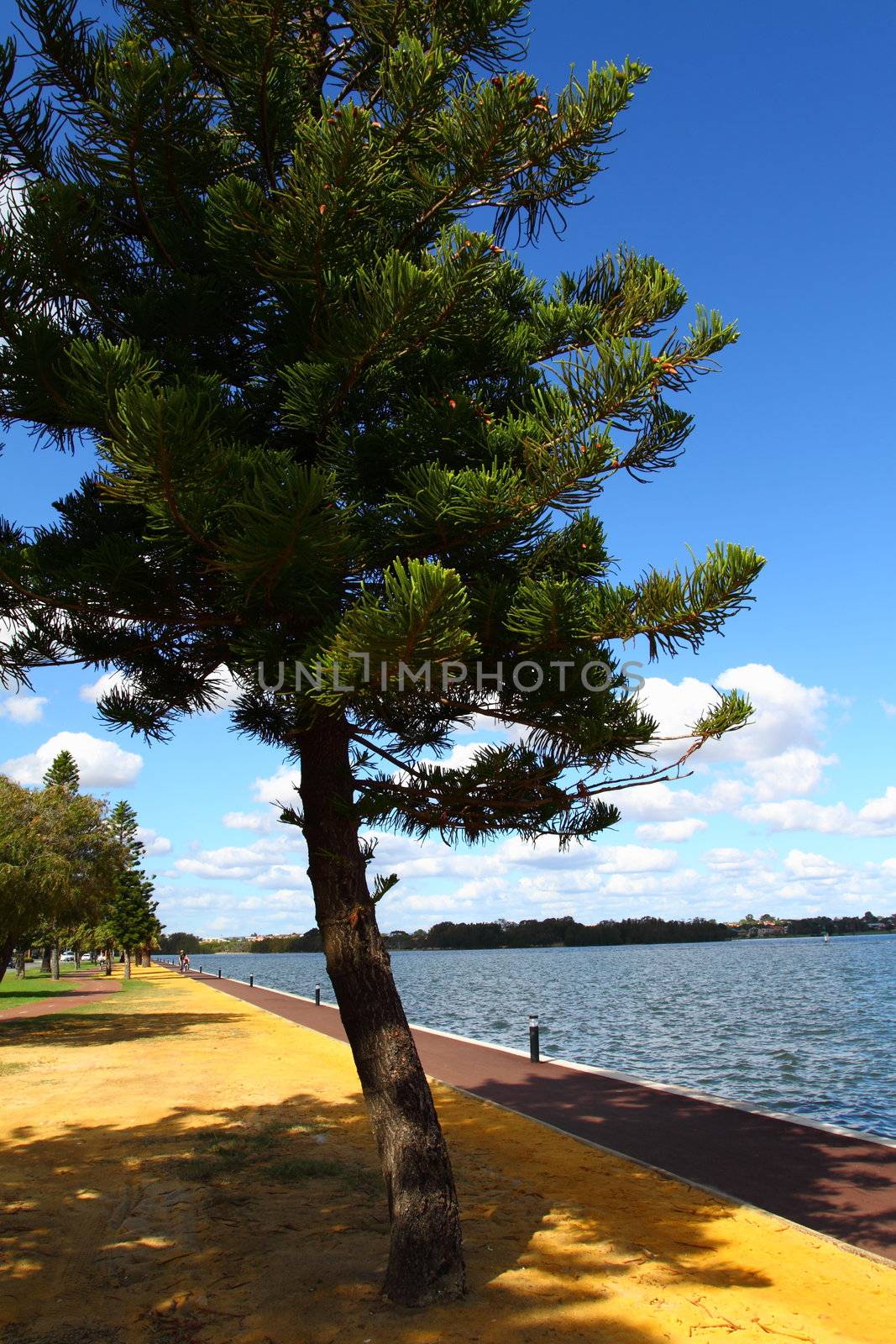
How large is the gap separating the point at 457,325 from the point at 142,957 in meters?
90.6

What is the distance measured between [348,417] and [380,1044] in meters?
3.74

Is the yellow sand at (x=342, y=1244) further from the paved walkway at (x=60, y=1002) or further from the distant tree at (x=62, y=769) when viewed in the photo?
the distant tree at (x=62, y=769)

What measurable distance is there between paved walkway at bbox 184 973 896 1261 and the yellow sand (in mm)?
465

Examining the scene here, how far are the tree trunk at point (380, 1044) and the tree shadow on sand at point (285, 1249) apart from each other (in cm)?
27

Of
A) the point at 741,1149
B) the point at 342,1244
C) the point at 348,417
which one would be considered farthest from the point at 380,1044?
the point at 741,1149

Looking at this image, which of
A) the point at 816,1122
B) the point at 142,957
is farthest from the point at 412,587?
the point at 142,957

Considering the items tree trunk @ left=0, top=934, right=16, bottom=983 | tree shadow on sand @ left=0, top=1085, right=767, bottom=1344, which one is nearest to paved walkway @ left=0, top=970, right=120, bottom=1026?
tree trunk @ left=0, top=934, right=16, bottom=983

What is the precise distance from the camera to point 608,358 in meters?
4.70

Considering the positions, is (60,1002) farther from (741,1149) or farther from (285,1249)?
(285,1249)

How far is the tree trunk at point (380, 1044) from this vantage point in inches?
204

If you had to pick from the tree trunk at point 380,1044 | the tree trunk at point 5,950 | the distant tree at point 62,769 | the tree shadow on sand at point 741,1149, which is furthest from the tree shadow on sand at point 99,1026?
the distant tree at point 62,769

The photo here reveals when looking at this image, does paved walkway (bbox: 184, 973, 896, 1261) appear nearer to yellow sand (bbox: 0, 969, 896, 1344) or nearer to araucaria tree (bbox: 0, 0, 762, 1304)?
yellow sand (bbox: 0, 969, 896, 1344)

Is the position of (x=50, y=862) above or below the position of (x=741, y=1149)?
above

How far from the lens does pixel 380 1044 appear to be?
5473 mm
